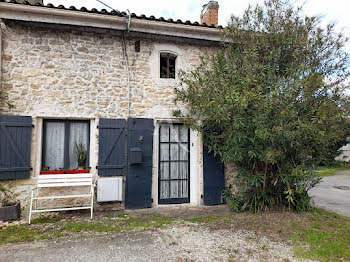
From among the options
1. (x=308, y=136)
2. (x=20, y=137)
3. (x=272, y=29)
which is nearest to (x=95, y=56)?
(x=20, y=137)

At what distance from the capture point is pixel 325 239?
3666 mm

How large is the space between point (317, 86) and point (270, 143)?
4.24 feet

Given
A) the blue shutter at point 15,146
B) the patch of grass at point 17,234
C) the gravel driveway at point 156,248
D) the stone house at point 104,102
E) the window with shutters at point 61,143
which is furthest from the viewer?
the window with shutters at point 61,143

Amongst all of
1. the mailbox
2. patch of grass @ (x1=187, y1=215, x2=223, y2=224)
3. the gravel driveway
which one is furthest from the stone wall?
patch of grass @ (x1=187, y1=215, x2=223, y2=224)

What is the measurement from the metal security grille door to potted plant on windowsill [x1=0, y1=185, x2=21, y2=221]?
2923mm

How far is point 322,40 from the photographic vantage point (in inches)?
177

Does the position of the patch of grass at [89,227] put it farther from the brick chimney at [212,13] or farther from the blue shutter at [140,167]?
the brick chimney at [212,13]

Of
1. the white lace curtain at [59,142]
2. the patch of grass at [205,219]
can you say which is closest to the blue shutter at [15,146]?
the white lace curtain at [59,142]

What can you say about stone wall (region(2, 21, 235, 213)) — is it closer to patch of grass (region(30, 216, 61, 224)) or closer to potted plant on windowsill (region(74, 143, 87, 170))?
potted plant on windowsill (region(74, 143, 87, 170))

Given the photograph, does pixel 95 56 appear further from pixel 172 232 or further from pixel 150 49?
pixel 172 232

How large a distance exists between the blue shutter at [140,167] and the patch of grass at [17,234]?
187cm

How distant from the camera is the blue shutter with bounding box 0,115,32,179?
4551mm

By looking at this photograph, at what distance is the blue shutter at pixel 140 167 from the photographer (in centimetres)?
515

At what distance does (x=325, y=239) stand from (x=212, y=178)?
2.50 metres
